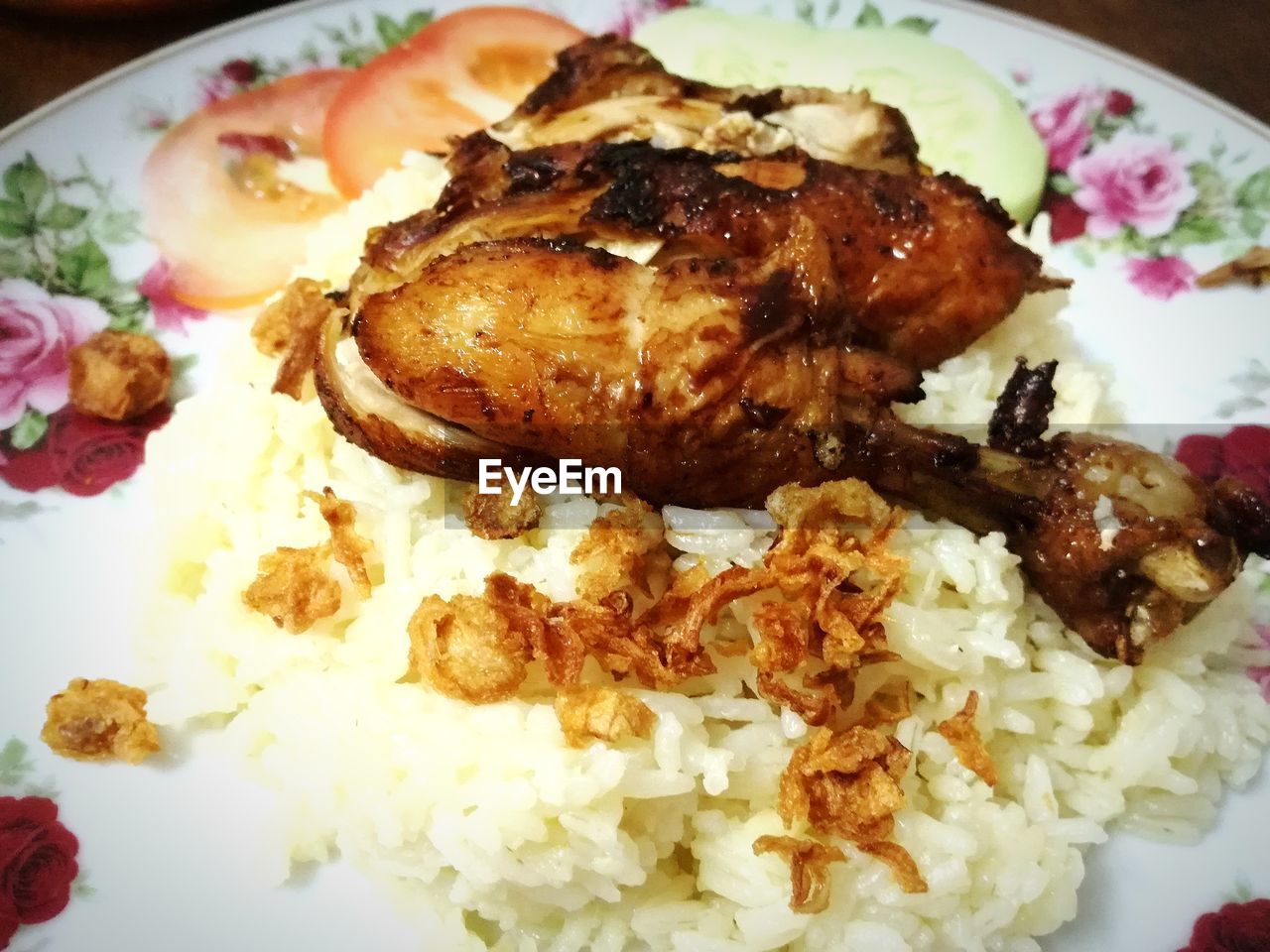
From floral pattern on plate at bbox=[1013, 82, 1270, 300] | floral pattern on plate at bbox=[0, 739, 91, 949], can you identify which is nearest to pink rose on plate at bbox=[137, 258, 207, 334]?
floral pattern on plate at bbox=[0, 739, 91, 949]

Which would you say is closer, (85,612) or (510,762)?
(510,762)

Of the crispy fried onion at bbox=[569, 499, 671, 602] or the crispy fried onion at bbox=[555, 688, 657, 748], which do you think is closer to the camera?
the crispy fried onion at bbox=[555, 688, 657, 748]

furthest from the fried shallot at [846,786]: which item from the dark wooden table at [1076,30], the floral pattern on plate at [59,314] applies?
the dark wooden table at [1076,30]

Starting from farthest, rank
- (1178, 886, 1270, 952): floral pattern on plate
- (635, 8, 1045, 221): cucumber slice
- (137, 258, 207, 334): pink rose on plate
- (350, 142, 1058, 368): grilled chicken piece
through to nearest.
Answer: (635, 8, 1045, 221): cucumber slice
(137, 258, 207, 334): pink rose on plate
(350, 142, 1058, 368): grilled chicken piece
(1178, 886, 1270, 952): floral pattern on plate

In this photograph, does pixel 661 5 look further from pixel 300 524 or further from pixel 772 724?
pixel 772 724

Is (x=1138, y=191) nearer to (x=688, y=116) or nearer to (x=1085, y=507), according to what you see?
(x=688, y=116)

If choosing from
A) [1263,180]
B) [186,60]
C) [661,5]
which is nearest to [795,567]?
[1263,180]

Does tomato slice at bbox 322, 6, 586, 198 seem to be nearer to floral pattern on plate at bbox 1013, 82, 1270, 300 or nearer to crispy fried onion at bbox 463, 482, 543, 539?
crispy fried onion at bbox 463, 482, 543, 539
